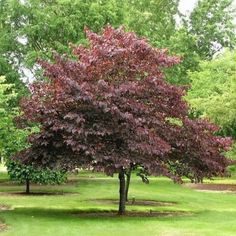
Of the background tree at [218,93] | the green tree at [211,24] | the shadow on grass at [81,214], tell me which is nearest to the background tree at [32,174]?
the shadow on grass at [81,214]

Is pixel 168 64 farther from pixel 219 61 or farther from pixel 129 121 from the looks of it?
pixel 219 61

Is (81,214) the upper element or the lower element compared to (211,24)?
lower

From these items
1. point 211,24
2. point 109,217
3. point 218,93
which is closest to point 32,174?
point 109,217

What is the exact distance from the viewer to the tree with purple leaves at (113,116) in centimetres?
2002

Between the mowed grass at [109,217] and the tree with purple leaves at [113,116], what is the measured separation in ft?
5.97

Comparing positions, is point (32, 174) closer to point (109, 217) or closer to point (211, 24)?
point (109, 217)

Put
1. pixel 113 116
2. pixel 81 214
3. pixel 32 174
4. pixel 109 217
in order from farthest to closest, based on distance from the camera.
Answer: pixel 32 174, pixel 81 214, pixel 109 217, pixel 113 116

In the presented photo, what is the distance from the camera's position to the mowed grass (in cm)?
1739

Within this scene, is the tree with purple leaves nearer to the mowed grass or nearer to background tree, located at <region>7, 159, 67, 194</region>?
the mowed grass

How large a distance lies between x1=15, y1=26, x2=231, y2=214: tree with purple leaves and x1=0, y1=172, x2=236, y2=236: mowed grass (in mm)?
1819

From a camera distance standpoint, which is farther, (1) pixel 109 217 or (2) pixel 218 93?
(2) pixel 218 93

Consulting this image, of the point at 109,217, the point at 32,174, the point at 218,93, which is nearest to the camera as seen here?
the point at 109,217

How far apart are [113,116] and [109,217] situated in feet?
12.5

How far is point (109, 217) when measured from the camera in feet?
69.5
